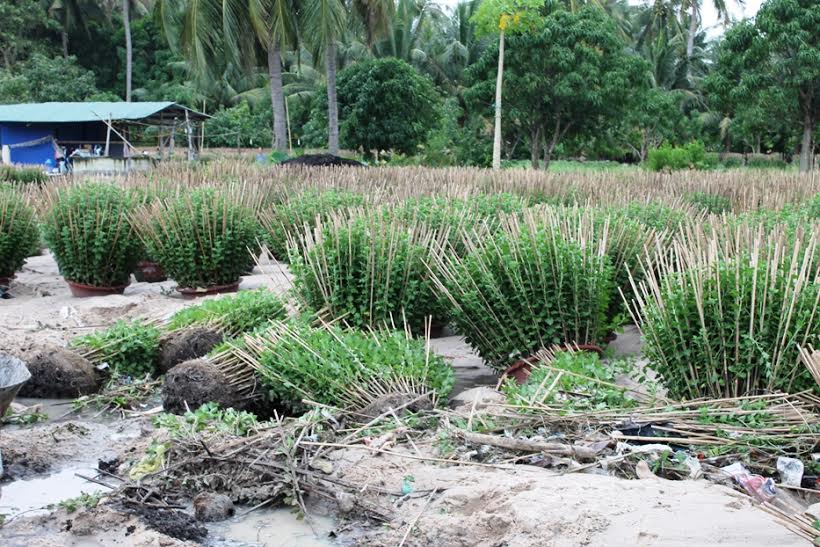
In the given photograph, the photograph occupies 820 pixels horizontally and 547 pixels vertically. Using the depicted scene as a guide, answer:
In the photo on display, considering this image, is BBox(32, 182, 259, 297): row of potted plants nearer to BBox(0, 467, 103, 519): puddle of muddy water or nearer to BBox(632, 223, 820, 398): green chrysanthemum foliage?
BBox(0, 467, 103, 519): puddle of muddy water

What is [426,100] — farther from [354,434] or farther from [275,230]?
[354,434]

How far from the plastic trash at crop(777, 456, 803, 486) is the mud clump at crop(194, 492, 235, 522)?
3.03m

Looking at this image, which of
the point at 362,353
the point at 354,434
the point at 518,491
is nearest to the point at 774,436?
the point at 518,491

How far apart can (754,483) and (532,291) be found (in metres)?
3.30

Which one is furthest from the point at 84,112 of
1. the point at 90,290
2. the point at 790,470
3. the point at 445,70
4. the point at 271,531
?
the point at 790,470

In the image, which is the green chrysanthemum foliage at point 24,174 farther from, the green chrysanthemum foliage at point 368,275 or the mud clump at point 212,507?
the mud clump at point 212,507

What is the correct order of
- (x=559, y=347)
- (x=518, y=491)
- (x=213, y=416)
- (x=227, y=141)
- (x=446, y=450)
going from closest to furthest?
1. (x=518, y=491)
2. (x=446, y=450)
3. (x=213, y=416)
4. (x=559, y=347)
5. (x=227, y=141)

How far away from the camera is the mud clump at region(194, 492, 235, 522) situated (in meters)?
5.58

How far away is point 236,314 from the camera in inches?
356

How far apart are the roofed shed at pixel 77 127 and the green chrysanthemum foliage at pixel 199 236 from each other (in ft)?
64.7

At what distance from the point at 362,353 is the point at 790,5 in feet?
81.8

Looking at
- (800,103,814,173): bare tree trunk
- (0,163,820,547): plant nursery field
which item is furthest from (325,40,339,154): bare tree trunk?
(0,163,820,547): plant nursery field

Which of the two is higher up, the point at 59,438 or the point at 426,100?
the point at 426,100

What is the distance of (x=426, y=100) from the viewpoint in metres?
34.2
